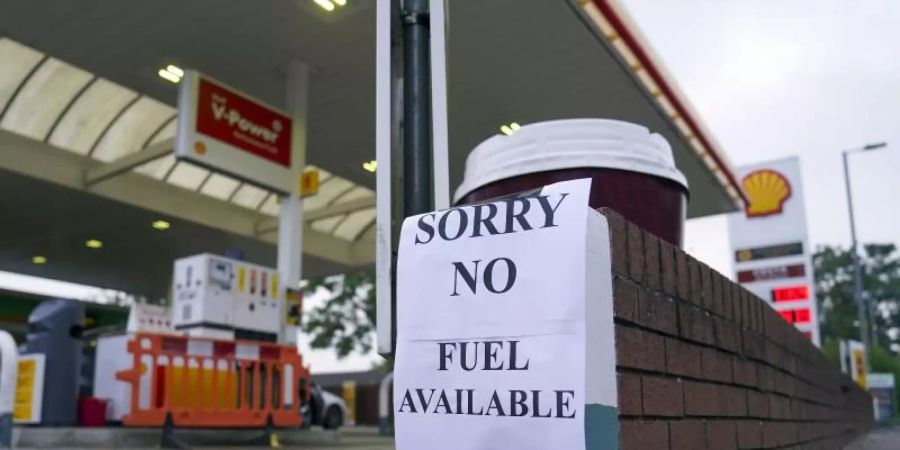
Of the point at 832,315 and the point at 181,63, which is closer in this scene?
the point at 181,63

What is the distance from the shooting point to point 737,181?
15.0 m

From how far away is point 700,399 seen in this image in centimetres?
239

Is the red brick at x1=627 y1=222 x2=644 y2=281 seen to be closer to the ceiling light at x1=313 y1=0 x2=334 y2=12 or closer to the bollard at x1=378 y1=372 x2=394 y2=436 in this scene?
the ceiling light at x1=313 y1=0 x2=334 y2=12

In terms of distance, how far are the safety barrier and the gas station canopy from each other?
3700 millimetres

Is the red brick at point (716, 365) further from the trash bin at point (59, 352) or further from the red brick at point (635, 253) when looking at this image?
the trash bin at point (59, 352)

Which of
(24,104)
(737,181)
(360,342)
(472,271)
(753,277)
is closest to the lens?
(472,271)

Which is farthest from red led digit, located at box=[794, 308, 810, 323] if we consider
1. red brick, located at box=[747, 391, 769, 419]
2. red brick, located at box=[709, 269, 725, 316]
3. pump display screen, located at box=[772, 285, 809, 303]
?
red brick, located at box=[709, 269, 725, 316]

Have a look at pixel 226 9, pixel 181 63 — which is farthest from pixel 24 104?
pixel 226 9

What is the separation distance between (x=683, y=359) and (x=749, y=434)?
810 mm

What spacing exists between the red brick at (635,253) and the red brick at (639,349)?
151 millimetres

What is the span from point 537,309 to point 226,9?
8.54 meters

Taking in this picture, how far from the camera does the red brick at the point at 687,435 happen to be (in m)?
2.10

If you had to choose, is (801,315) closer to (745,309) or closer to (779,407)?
(779,407)

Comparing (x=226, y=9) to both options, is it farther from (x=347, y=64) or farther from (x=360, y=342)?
(x=360, y=342)
